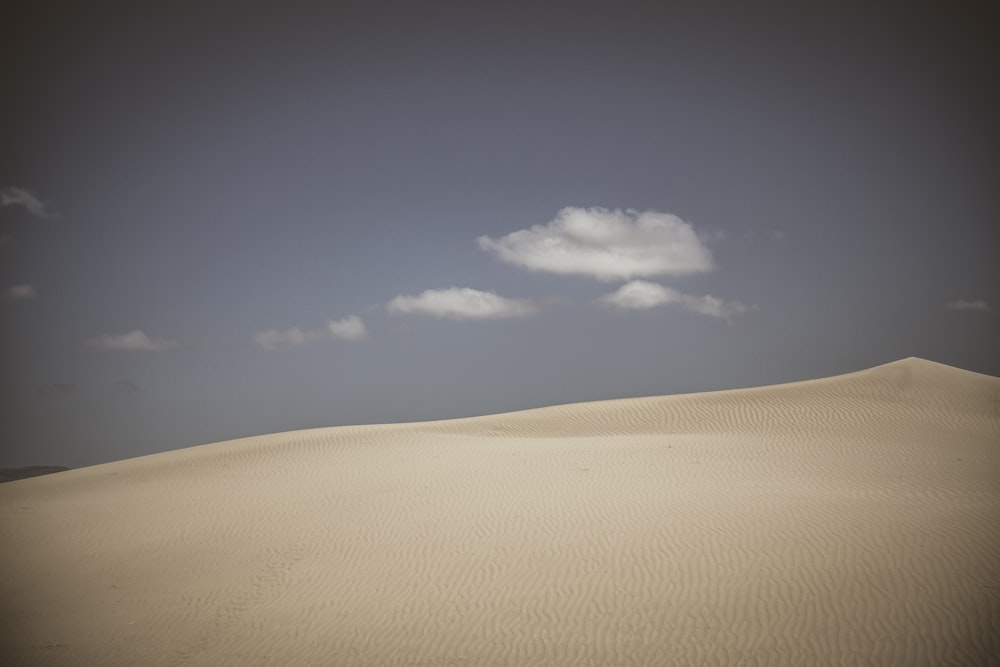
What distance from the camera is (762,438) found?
20.4 m

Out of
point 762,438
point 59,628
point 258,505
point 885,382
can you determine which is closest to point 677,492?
point 762,438

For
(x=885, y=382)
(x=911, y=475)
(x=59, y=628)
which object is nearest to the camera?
(x=59, y=628)

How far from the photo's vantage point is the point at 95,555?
1227 centimetres

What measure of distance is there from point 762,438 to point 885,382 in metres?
9.78

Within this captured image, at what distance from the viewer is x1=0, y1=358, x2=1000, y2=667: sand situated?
7.45 m

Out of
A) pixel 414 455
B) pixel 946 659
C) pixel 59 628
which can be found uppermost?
pixel 414 455

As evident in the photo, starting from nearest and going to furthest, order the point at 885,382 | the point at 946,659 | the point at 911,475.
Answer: the point at 946,659, the point at 911,475, the point at 885,382

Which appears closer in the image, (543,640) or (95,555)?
(543,640)

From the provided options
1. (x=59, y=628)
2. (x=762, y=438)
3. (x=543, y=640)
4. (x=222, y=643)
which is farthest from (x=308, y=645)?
(x=762, y=438)

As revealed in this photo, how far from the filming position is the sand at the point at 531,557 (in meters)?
7.45

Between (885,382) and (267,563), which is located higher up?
(885,382)

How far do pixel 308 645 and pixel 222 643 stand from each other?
48.3 inches

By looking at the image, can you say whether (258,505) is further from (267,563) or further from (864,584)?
(864,584)

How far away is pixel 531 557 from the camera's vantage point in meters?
10.1
